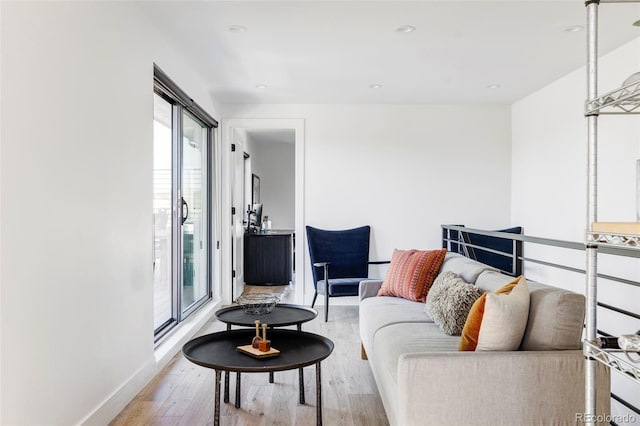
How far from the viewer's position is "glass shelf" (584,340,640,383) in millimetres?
975

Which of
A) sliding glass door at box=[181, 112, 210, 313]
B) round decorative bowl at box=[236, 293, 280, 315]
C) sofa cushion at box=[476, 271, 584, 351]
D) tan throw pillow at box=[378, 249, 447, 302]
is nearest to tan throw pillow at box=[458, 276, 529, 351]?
sofa cushion at box=[476, 271, 584, 351]

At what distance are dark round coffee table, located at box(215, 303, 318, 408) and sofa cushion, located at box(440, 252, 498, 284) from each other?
3.33ft

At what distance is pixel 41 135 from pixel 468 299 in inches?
86.3

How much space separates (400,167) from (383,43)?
7.21 ft

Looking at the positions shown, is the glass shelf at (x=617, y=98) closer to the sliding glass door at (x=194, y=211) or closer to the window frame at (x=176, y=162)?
the window frame at (x=176, y=162)

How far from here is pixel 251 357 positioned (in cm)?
211

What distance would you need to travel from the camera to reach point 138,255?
2.86 m

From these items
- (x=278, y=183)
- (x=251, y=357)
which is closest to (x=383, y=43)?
(x=251, y=357)

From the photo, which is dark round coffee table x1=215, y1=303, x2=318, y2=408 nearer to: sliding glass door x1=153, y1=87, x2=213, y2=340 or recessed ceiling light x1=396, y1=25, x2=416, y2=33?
sliding glass door x1=153, y1=87, x2=213, y2=340

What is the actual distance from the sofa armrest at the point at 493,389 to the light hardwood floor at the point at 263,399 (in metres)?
0.86

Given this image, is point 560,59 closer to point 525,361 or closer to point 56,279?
point 525,361

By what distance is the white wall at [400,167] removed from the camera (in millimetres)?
5453

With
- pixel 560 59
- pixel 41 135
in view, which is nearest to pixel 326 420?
pixel 41 135

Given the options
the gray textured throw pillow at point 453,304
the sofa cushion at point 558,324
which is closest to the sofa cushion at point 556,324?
the sofa cushion at point 558,324
